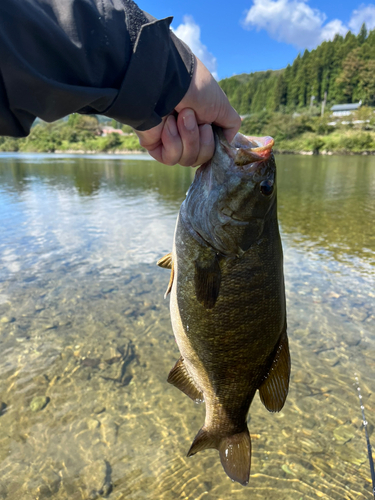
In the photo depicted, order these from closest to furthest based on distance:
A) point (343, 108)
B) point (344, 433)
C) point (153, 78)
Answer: point (153, 78), point (344, 433), point (343, 108)

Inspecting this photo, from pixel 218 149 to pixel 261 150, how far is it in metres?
0.26

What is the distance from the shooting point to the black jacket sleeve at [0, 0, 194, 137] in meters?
1.32

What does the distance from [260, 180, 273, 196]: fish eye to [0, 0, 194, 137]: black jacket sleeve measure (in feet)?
2.19

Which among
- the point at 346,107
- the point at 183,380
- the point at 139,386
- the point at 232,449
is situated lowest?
the point at 139,386

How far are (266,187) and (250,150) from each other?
242 mm

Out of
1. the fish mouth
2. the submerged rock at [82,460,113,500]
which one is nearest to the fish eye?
the fish mouth

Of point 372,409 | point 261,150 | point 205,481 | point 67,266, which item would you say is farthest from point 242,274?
point 67,266

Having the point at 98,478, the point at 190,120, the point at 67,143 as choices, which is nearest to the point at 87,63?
the point at 190,120

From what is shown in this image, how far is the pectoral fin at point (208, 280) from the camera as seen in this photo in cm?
204

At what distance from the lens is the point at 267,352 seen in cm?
219

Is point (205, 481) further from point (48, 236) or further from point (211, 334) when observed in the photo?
point (48, 236)

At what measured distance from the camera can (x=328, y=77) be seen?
11200 cm

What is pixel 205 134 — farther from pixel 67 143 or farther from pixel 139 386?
pixel 67 143

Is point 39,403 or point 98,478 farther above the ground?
point 39,403
